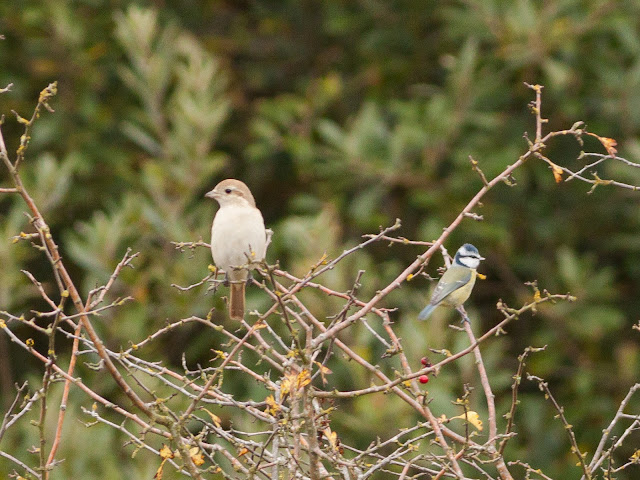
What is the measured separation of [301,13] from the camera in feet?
28.9

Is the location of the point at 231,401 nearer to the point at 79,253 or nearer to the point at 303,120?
the point at 79,253

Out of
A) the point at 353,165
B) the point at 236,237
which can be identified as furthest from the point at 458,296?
the point at 353,165

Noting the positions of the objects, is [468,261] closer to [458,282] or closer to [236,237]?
[458,282]

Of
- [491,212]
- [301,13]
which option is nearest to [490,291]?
[491,212]

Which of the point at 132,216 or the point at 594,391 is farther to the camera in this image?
the point at 594,391

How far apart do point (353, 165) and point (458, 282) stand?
390cm

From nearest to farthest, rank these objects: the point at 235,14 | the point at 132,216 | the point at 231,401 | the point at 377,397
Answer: the point at 231,401, the point at 377,397, the point at 132,216, the point at 235,14

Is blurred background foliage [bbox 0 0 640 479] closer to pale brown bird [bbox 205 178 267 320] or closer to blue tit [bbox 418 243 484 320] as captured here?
pale brown bird [bbox 205 178 267 320]

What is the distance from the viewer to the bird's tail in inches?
157

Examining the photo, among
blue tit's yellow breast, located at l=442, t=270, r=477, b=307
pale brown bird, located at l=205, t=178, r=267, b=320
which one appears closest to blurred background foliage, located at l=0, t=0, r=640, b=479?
pale brown bird, located at l=205, t=178, r=267, b=320

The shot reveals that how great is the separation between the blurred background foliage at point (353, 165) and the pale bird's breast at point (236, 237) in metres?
2.42

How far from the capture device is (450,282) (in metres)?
3.51

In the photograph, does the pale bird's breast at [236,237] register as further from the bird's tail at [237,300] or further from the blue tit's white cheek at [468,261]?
the blue tit's white cheek at [468,261]

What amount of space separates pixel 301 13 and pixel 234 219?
508cm
